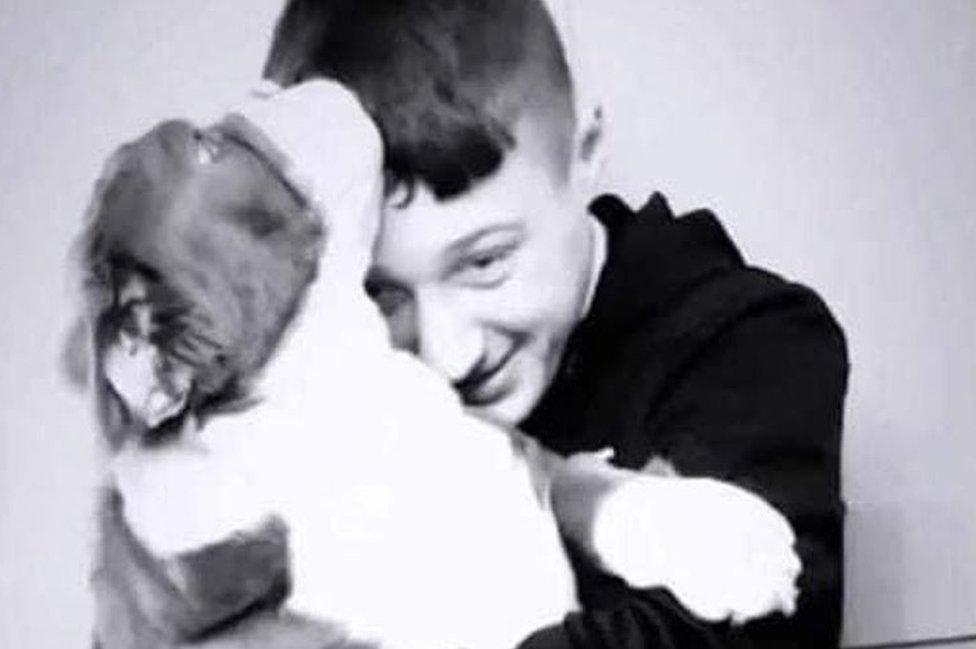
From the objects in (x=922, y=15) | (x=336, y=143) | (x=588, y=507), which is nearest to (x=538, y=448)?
(x=588, y=507)

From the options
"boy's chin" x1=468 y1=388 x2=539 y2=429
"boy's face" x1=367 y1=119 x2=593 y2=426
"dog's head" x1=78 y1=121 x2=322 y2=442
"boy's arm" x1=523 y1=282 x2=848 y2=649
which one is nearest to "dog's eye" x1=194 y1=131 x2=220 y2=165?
"dog's head" x1=78 y1=121 x2=322 y2=442

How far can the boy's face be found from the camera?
126cm

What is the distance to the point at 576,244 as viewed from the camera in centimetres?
130

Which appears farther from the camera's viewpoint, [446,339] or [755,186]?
[755,186]

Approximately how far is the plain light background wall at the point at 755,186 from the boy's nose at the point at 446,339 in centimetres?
18

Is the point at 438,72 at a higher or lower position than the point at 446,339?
higher

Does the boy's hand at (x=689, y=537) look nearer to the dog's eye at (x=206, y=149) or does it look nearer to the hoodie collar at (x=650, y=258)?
the hoodie collar at (x=650, y=258)

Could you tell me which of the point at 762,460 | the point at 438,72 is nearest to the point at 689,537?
the point at 762,460

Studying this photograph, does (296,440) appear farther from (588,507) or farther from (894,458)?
(894,458)

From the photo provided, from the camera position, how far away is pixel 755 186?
4.52ft

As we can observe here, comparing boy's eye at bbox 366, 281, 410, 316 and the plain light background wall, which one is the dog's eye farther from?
boy's eye at bbox 366, 281, 410, 316

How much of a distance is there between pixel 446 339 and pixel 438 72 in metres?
0.22

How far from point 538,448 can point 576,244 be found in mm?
171

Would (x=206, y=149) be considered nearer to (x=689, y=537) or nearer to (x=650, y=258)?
(x=650, y=258)
